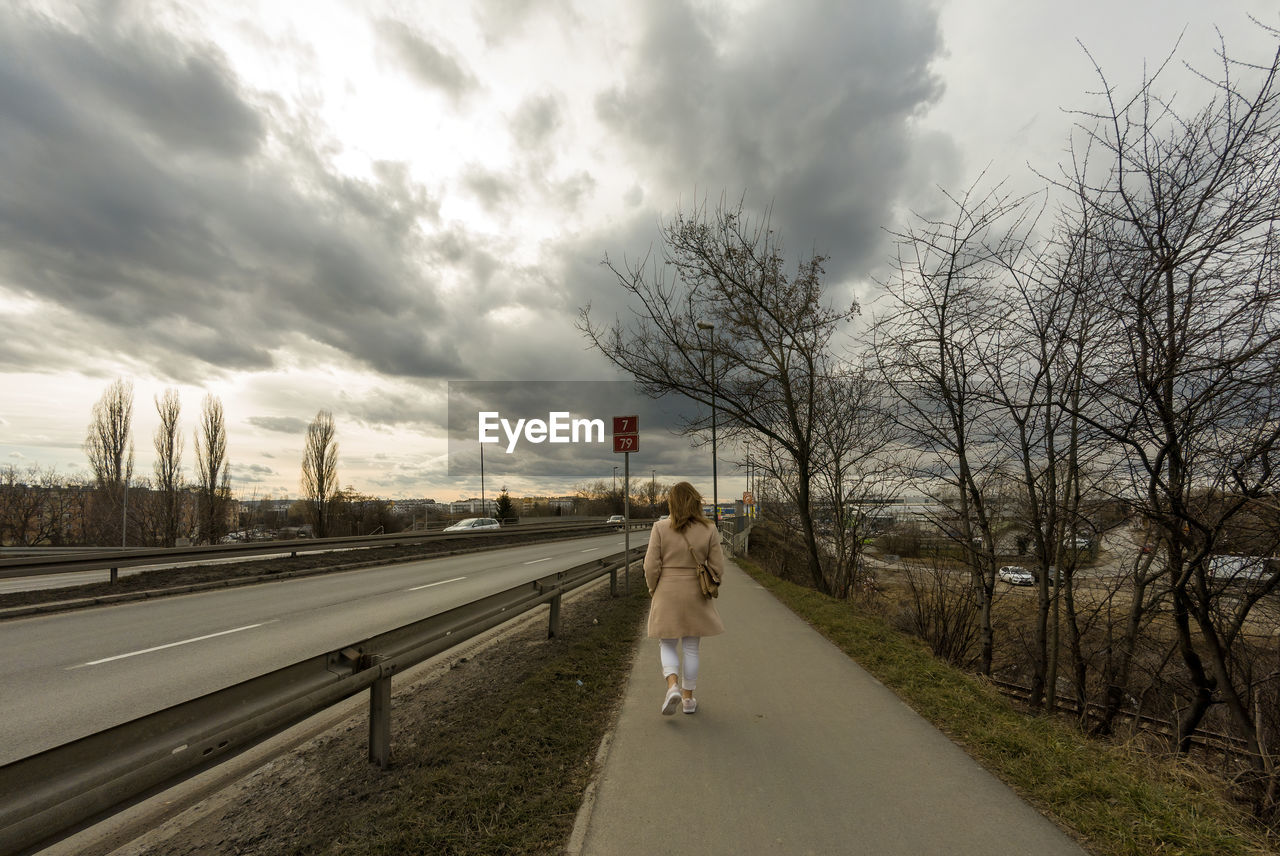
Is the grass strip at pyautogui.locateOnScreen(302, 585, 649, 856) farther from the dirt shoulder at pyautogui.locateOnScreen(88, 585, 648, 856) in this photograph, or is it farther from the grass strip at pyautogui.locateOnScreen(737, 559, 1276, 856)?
the grass strip at pyautogui.locateOnScreen(737, 559, 1276, 856)

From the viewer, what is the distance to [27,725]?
4.99 metres

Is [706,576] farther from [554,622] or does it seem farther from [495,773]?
[554,622]

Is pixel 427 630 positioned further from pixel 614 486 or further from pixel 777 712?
pixel 614 486

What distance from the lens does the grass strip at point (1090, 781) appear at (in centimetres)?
293

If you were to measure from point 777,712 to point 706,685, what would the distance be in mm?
1038

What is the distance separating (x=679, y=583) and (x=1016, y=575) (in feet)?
20.3

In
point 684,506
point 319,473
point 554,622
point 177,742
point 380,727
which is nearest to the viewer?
point 177,742

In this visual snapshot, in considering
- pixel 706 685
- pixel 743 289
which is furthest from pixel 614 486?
pixel 706 685

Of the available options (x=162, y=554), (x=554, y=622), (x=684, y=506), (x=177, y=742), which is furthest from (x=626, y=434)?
(x=162, y=554)

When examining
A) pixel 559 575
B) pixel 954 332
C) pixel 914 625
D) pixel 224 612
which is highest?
pixel 954 332


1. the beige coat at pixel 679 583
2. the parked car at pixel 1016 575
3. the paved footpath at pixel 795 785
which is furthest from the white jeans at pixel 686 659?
the parked car at pixel 1016 575

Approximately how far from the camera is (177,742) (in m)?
2.34

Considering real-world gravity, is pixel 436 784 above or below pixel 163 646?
above

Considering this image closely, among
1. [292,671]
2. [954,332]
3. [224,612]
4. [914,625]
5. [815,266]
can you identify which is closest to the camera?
[292,671]
